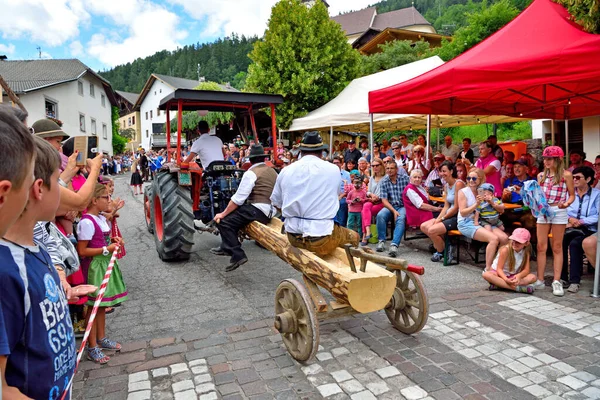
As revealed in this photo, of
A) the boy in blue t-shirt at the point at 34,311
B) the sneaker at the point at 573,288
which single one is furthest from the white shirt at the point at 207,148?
the boy in blue t-shirt at the point at 34,311

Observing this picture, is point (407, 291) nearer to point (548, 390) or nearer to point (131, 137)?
point (548, 390)

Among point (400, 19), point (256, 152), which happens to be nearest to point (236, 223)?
point (256, 152)

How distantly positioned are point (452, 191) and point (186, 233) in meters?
3.76

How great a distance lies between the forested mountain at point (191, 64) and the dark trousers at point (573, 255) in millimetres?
84695

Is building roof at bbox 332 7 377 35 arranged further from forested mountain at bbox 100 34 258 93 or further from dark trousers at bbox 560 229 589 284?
dark trousers at bbox 560 229 589 284

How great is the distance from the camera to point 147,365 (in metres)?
3.37

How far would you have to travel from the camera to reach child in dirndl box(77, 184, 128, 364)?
3445mm

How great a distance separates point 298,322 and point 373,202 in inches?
172

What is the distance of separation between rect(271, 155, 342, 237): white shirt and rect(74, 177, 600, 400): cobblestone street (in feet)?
3.14

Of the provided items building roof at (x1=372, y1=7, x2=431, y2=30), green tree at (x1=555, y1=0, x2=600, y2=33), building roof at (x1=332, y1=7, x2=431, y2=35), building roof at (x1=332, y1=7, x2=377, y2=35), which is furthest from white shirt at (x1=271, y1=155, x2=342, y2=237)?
building roof at (x1=332, y1=7, x2=377, y2=35)

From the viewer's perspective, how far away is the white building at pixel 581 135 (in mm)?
11643

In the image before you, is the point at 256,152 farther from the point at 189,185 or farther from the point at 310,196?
the point at 310,196

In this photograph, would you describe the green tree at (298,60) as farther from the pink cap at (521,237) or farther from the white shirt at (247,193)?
the pink cap at (521,237)

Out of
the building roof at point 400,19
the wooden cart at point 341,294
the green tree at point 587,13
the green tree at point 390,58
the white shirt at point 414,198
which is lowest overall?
the wooden cart at point 341,294
